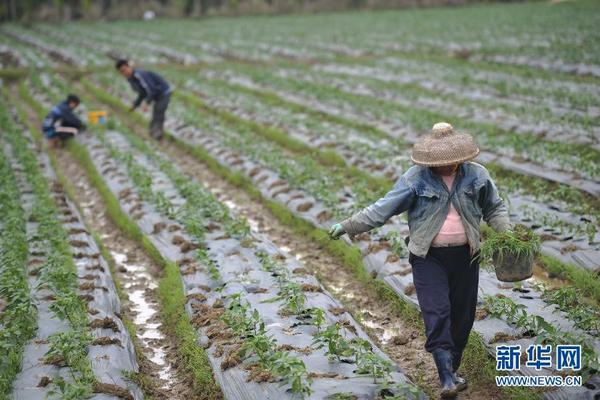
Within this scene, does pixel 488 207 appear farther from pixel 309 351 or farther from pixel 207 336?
pixel 207 336

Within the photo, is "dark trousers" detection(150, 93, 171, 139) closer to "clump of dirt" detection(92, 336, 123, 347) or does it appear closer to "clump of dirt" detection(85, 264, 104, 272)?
"clump of dirt" detection(85, 264, 104, 272)

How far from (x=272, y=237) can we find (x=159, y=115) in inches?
241

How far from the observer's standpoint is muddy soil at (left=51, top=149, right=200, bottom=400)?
5332mm

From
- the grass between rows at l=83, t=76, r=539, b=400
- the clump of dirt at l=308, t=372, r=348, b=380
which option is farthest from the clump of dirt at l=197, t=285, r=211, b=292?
the clump of dirt at l=308, t=372, r=348, b=380

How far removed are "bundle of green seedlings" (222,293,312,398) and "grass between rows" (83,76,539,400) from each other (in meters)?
1.00

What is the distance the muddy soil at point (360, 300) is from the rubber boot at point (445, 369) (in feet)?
1.13

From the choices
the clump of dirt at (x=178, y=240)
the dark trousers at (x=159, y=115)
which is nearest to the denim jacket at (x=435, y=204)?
the clump of dirt at (x=178, y=240)

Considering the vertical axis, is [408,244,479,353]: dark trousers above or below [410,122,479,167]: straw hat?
below

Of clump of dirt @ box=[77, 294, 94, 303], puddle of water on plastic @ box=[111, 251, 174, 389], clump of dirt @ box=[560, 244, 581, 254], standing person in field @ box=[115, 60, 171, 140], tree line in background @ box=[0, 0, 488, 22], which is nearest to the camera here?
puddle of water on plastic @ box=[111, 251, 174, 389]

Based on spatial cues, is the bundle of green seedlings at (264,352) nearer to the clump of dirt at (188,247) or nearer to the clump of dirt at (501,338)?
the clump of dirt at (501,338)

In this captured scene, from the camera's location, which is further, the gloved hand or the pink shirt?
the gloved hand

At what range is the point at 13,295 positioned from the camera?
19.0 feet

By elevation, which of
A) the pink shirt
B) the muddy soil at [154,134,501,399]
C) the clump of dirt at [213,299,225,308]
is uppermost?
the pink shirt

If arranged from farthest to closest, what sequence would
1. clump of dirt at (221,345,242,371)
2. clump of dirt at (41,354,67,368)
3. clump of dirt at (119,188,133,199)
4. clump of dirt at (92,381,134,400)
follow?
clump of dirt at (119,188,133,199) → clump of dirt at (41,354,67,368) → clump of dirt at (221,345,242,371) → clump of dirt at (92,381,134,400)
